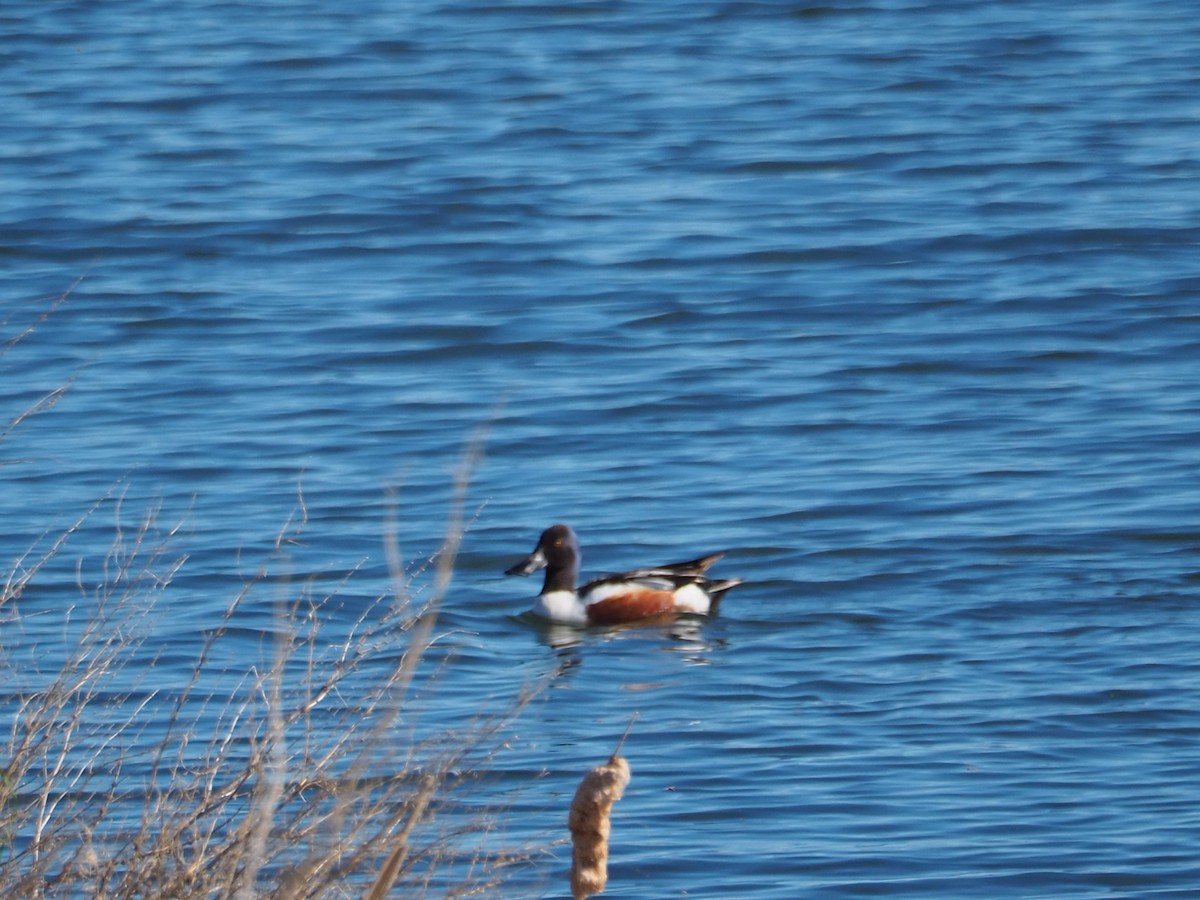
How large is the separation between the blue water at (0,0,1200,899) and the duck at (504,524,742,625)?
141 mm

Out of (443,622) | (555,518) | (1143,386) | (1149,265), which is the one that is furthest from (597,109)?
(443,622)

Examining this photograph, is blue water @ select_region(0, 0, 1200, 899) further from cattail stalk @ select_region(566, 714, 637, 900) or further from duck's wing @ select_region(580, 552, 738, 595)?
cattail stalk @ select_region(566, 714, 637, 900)

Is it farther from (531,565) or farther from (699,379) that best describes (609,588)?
(699,379)

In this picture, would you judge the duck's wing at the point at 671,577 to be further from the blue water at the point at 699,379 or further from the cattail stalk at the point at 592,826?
the cattail stalk at the point at 592,826

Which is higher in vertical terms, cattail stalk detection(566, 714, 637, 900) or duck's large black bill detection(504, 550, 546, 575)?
cattail stalk detection(566, 714, 637, 900)

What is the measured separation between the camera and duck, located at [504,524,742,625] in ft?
35.1

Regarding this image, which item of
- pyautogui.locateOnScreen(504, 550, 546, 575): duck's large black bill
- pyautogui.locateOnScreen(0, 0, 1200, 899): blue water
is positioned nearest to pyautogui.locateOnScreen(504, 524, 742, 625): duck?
pyautogui.locateOnScreen(504, 550, 546, 575): duck's large black bill

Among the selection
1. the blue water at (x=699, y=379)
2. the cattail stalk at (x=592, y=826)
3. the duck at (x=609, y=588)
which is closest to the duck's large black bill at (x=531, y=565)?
the duck at (x=609, y=588)

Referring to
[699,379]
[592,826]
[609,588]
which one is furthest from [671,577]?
[592,826]

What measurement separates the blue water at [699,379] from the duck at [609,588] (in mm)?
141

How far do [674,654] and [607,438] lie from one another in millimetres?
3190

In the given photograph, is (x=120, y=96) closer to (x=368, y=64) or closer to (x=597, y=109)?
(x=368, y=64)

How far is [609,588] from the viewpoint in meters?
11.1

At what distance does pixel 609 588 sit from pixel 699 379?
3.78m
